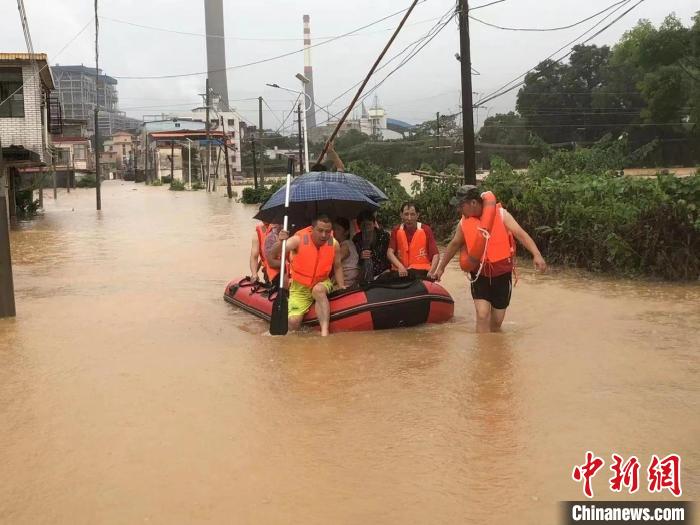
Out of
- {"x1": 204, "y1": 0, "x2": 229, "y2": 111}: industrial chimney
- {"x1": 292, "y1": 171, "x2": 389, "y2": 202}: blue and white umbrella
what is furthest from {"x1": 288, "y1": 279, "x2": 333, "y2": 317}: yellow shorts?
{"x1": 204, "y1": 0, "x2": 229, "y2": 111}: industrial chimney

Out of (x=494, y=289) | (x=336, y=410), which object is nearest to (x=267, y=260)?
(x=494, y=289)

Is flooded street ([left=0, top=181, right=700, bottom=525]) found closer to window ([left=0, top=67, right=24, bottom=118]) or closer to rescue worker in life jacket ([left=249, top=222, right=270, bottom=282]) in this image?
rescue worker in life jacket ([left=249, top=222, right=270, bottom=282])

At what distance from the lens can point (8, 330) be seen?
28.3 feet

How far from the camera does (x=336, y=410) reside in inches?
216

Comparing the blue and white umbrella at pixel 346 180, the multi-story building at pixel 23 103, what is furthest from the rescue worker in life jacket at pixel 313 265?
the multi-story building at pixel 23 103

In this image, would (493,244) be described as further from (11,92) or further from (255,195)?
(255,195)

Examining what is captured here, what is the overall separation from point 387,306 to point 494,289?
3.82ft

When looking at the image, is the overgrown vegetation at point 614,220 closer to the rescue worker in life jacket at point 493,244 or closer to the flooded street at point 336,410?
the flooded street at point 336,410

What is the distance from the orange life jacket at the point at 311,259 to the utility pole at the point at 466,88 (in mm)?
7943

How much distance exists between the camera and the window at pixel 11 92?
24.8 meters

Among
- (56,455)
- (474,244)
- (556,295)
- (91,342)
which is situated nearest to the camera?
(56,455)

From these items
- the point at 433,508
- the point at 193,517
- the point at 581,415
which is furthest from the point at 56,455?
the point at 581,415

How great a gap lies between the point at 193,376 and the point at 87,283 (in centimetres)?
654

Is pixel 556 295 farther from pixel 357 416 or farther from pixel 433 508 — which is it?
pixel 433 508
